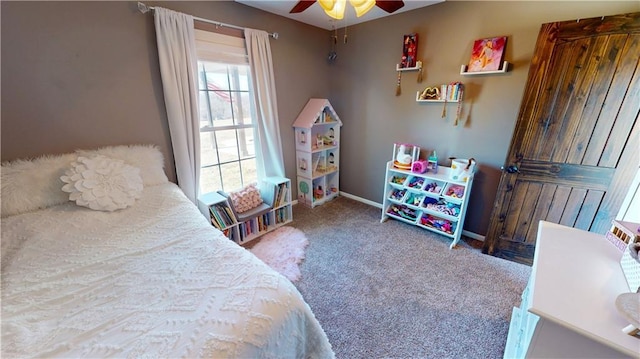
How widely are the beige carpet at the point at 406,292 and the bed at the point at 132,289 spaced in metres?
0.62

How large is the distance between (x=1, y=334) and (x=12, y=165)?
1.33m

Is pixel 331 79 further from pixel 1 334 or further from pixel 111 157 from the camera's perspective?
pixel 1 334

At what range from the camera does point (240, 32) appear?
2.29 metres

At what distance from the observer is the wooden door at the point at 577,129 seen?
149cm

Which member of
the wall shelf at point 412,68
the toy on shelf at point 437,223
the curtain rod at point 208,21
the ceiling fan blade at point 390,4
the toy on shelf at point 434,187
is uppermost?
the curtain rod at point 208,21

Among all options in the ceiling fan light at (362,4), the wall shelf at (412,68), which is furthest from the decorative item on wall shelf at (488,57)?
the ceiling fan light at (362,4)

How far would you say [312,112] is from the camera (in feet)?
9.34

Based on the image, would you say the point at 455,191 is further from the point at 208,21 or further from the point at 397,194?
the point at 208,21

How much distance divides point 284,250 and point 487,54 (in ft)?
8.10

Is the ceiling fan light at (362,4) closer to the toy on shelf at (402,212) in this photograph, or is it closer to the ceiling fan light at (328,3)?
the ceiling fan light at (328,3)

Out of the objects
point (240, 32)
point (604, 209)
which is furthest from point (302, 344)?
point (240, 32)

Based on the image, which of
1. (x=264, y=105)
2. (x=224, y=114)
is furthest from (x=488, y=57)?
(x=224, y=114)

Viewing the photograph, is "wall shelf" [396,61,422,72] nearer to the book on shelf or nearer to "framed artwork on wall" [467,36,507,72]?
"framed artwork on wall" [467,36,507,72]

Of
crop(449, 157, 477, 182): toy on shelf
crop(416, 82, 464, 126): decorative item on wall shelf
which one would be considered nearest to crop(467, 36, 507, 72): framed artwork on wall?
crop(416, 82, 464, 126): decorative item on wall shelf
